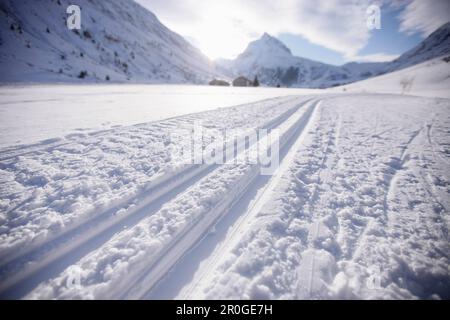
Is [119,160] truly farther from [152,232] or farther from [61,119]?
[61,119]

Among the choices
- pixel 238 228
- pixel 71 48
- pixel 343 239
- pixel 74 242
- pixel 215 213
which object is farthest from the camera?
pixel 71 48

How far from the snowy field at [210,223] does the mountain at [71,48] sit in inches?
630

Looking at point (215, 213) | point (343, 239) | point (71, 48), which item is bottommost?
point (343, 239)

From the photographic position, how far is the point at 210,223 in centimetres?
249

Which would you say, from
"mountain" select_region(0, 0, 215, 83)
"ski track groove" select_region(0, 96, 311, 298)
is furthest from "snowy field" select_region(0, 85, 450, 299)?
"mountain" select_region(0, 0, 215, 83)

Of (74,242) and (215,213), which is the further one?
(215,213)

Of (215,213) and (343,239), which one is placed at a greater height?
(215,213)

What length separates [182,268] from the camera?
196 centimetres

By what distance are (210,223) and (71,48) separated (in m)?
39.8

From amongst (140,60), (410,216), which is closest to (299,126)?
(410,216)

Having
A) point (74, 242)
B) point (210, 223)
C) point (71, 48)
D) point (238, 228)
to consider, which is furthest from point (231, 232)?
point (71, 48)

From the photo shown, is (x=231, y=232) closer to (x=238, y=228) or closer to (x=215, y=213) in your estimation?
(x=238, y=228)
